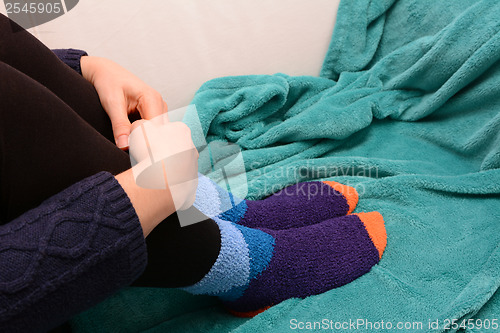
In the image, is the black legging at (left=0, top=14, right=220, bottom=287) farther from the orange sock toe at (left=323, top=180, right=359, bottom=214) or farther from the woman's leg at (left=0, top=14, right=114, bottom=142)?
the orange sock toe at (left=323, top=180, right=359, bottom=214)

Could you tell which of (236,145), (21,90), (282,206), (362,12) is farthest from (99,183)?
(362,12)

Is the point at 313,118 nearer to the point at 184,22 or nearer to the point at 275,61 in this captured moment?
the point at 275,61

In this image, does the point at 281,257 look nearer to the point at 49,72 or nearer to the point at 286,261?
the point at 286,261

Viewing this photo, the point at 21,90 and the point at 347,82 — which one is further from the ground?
the point at 21,90

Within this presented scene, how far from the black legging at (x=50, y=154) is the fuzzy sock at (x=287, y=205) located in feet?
0.45

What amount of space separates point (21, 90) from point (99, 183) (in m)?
0.12

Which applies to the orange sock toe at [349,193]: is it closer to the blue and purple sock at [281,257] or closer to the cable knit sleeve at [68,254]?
the blue and purple sock at [281,257]

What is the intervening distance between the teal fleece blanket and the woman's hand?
0.25m

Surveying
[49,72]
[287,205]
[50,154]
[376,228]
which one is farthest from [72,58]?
[376,228]

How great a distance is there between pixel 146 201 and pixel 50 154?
4.0 inches

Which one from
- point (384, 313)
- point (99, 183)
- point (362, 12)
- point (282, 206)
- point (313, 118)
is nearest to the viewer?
point (99, 183)

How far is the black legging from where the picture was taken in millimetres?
397

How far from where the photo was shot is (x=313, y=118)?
865mm

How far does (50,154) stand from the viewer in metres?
0.41
